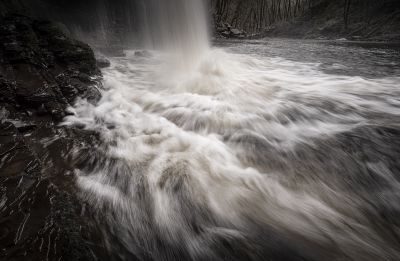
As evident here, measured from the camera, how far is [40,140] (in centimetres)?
292

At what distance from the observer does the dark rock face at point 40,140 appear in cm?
157

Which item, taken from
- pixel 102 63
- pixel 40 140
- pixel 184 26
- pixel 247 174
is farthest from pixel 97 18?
pixel 247 174

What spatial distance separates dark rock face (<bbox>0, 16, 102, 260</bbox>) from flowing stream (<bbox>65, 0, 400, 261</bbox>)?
23 centimetres

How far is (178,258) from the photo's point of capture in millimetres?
1715

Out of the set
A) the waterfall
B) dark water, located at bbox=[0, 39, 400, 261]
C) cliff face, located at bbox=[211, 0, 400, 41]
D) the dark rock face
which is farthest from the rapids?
cliff face, located at bbox=[211, 0, 400, 41]

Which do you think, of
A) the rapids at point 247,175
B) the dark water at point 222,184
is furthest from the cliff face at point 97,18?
the dark water at point 222,184

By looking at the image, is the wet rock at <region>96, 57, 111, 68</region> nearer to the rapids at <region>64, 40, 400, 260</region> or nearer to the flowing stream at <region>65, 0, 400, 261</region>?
the flowing stream at <region>65, 0, 400, 261</region>

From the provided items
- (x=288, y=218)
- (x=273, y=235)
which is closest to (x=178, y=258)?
(x=273, y=235)

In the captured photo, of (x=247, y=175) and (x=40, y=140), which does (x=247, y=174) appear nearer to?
(x=247, y=175)

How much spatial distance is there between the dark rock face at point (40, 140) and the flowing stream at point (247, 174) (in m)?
0.23

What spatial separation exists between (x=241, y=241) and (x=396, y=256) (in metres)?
1.05

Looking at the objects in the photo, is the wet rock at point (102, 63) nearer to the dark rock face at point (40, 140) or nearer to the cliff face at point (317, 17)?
the dark rock face at point (40, 140)

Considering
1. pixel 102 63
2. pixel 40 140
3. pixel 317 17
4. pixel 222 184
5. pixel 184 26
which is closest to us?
pixel 222 184

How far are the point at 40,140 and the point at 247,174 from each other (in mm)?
2479
